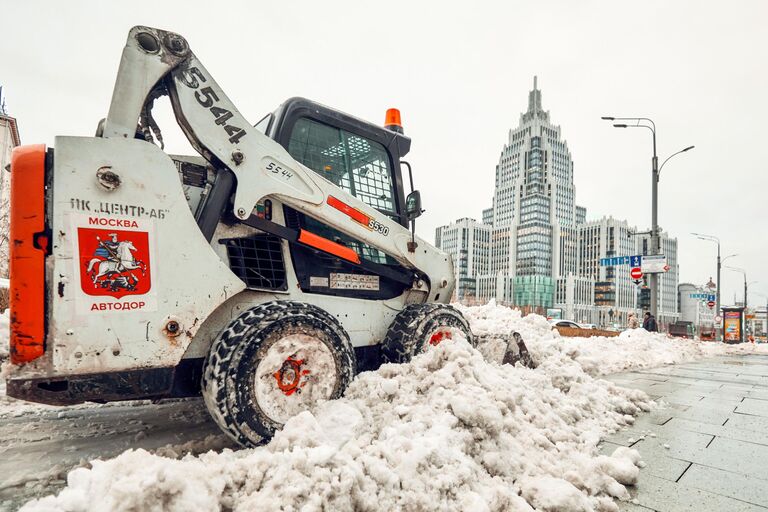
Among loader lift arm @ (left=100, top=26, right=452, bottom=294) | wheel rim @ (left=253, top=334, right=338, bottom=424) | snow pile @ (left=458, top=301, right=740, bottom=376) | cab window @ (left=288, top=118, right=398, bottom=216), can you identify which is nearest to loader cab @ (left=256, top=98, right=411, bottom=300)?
cab window @ (left=288, top=118, right=398, bottom=216)

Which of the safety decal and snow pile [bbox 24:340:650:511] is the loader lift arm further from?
snow pile [bbox 24:340:650:511]

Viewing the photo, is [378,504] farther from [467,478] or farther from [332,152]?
[332,152]

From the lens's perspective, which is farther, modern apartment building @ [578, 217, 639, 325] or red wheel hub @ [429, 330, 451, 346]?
modern apartment building @ [578, 217, 639, 325]

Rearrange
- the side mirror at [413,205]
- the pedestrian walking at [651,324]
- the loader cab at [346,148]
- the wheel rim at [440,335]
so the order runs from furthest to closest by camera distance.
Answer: the pedestrian walking at [651,324] → the side mirror at [413,205] → the wheel rim at [440,335] → the loader cab at [346,148]

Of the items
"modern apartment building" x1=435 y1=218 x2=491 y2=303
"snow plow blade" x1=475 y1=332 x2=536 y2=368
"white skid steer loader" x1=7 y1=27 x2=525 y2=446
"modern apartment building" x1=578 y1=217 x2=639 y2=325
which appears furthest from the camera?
"modern apartment building" x1=435 y1=218 x2=491 y2=303

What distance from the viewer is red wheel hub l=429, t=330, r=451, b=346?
425 centimetres

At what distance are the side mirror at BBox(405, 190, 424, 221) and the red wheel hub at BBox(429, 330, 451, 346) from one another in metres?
1.23

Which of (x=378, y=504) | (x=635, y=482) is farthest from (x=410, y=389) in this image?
(x=635, y=482)

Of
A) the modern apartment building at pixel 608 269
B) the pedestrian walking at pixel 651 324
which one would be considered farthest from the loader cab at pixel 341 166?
the modern apartment building at pixel 608 269

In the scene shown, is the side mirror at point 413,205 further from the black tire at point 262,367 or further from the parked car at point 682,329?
the parked car at point 682,329

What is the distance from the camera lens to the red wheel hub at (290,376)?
3.11 metres

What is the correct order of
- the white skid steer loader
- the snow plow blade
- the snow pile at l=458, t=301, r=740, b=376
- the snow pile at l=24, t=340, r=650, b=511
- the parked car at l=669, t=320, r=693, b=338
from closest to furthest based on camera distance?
the snow pile at l=24, t=340, r=650, b=511 → the white skid steer loader → the snow plow blade → the snow pile at l=458, t=301, r=740, b=376 → the parked car at l=669, t=320, r=693, b=338

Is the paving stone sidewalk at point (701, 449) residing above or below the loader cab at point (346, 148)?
below

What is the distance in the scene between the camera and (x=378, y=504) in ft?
7.41
